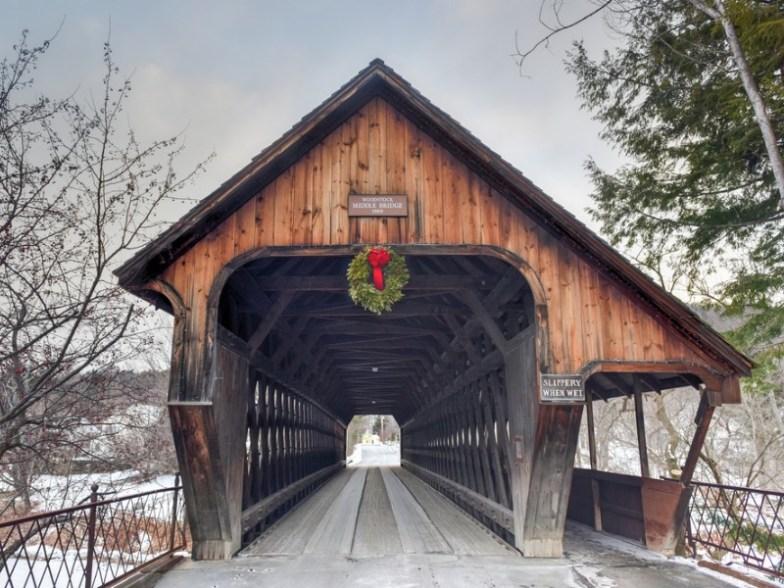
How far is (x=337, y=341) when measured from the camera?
43.9 ft

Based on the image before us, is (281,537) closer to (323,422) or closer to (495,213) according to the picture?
(495,213)

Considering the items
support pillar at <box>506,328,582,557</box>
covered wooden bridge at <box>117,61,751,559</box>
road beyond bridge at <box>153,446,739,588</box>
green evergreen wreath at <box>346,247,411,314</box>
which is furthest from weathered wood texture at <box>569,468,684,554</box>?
green evergreen wreath at <box>346,247,411,314</box>

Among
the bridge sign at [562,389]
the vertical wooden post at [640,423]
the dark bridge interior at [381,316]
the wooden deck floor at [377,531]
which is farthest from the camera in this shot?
the vertical wooden post at [640,423]

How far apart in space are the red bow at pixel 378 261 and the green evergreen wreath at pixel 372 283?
4 centimetres

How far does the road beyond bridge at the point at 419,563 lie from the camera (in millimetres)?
5707

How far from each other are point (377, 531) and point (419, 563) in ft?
8.08

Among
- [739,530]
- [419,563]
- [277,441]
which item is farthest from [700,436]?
[277,441]

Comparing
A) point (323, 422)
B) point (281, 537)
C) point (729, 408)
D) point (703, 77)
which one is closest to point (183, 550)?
point (281, 537)

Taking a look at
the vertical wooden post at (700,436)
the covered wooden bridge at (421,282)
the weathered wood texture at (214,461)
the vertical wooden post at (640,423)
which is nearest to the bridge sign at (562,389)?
the covered wooden bridge at (421,282)

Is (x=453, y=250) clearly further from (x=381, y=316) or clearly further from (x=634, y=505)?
(x=634, y=505)

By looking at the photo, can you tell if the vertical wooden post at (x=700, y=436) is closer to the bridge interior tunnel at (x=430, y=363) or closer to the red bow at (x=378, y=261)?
the bridge interior tunnel at (x=430, y=363)

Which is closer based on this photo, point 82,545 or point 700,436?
point 700,436

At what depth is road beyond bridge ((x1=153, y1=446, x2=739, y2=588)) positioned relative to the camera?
571 centimetres

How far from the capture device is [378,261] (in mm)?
6359
